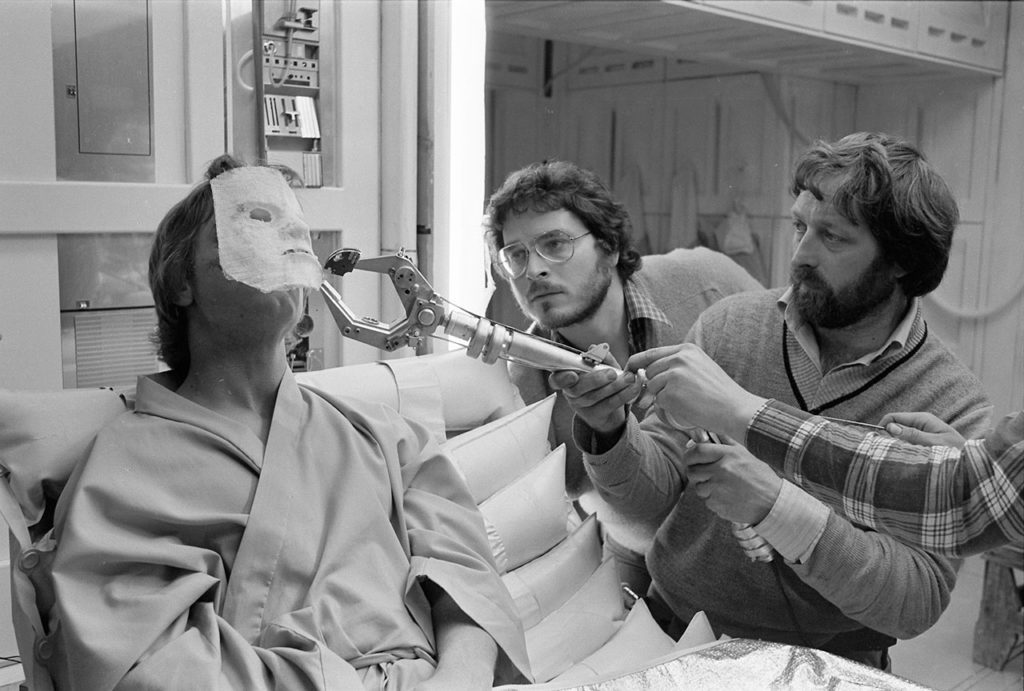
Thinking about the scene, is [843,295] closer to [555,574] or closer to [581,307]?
[581,307]

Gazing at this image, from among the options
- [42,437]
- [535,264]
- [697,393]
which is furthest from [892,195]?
[42,437]

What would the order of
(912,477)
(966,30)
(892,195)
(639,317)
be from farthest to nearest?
(966,30) < (639,317) < (892,195) < (912,477)

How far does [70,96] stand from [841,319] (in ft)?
3.35

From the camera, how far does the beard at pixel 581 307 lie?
1412 millimetres

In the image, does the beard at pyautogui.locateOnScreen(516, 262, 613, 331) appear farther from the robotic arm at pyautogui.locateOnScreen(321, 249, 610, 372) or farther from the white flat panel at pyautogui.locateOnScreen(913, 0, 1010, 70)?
the white flat panel at pyautogui.locateOnScreen(913, 0, 1010, 70)

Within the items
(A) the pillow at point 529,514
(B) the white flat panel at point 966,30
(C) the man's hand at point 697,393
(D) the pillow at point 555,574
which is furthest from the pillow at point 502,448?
(B) the white flat panel at point 966,30

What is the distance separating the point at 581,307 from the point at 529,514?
12.5 inches

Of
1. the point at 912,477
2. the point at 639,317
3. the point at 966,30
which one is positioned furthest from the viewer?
the point at 966,30

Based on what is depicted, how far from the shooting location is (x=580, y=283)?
1.44m

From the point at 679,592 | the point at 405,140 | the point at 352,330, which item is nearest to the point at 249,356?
the point at 352,330

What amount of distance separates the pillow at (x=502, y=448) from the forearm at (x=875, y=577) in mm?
405

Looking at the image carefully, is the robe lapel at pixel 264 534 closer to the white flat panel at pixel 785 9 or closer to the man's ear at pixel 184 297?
the man's ear at pixel 184 297

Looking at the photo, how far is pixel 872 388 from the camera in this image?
135cm

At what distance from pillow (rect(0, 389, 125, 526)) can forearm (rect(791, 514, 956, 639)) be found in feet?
3.03
